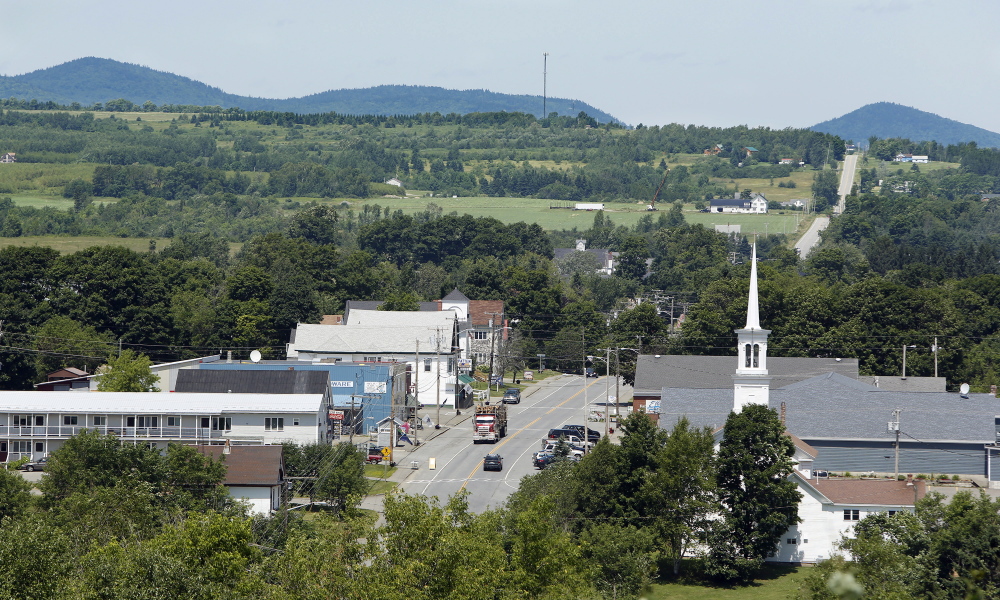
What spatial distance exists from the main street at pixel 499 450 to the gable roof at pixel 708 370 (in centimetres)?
503

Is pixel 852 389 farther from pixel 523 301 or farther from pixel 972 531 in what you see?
pixel 523 301

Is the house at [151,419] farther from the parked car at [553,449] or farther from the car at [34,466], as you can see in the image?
the parked car at [553,449]

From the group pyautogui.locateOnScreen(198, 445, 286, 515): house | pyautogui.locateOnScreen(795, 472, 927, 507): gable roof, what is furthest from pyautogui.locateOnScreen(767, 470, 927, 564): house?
pyautogui.locateOnScreen(198, 445, 286, 515): house

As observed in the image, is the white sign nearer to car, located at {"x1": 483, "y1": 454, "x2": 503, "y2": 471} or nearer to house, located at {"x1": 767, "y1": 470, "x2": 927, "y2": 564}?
car, located at {"x1": 483, "y1": 454, "x2": 503, "y2": 471}

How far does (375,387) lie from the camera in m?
85.1

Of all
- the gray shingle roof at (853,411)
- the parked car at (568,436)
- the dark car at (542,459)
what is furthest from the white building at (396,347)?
the gray shingle roof at (853,411)

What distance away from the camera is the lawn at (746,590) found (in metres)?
52.6

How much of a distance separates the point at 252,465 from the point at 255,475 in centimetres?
117

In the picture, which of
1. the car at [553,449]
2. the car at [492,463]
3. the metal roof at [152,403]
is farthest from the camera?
the car at [553,449]

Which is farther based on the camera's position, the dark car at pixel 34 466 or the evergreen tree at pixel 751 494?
the dark car at pixel 34 466

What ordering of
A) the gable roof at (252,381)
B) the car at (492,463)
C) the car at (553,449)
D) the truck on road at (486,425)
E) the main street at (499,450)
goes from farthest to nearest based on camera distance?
the truck on road at (486,425), the gable roof at (252,381), the car at (553,449), the car at (492,463), the main street at (499,450)

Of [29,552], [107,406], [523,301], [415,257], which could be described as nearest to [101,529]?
[29,552]

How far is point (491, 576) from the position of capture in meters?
40.0

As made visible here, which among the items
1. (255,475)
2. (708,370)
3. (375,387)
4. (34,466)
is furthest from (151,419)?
(708,370)
